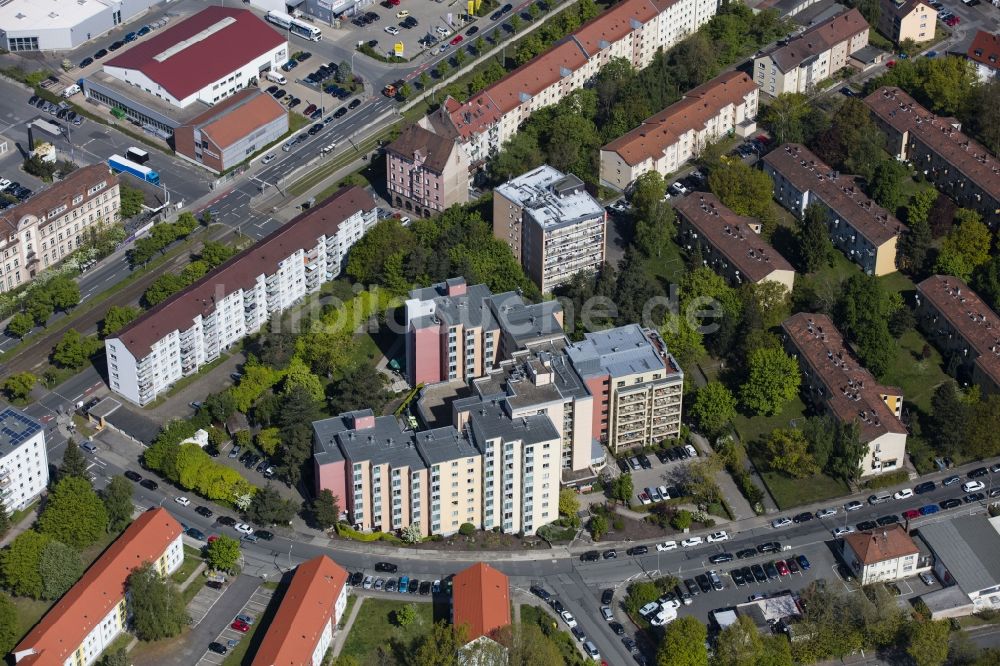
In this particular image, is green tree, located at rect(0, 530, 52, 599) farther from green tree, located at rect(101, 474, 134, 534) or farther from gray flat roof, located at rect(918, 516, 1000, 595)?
gray flat roof, located at rect(918, 516, 1000, 595)

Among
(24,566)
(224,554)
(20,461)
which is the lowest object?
(224,554)

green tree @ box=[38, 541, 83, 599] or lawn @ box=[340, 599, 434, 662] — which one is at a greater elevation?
green tree @ box=[38, 541, 83, 599]

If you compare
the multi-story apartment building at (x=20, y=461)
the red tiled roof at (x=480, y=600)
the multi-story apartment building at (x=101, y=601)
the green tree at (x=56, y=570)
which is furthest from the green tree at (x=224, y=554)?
the red tiled roof at (x=480, y=600)

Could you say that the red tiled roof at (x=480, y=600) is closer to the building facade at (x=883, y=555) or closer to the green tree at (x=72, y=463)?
the building facade at (x=883, y=555)

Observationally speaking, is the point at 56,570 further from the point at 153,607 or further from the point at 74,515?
the point at 153,607

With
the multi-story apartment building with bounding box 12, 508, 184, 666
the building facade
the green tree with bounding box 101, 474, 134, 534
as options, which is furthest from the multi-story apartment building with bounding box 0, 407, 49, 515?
the building facade

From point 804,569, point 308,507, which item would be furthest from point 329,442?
point 804,569

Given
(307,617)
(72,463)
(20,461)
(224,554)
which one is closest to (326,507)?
(224,554)
